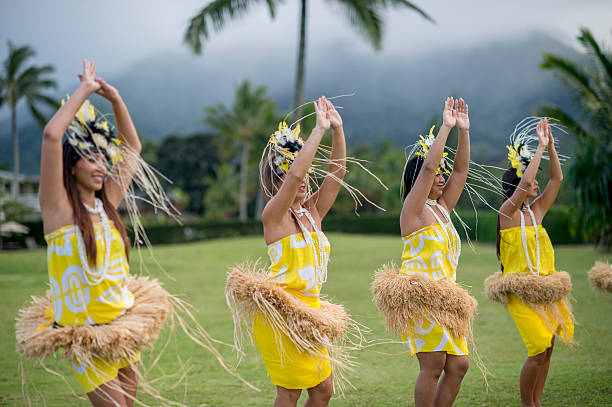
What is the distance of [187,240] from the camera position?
26516 mm

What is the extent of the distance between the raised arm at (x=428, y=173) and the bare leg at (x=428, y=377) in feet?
2.48

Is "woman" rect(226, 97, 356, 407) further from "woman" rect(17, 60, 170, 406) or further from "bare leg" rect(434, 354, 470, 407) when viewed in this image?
"bare leg" rect(434, 354, 470, 407)

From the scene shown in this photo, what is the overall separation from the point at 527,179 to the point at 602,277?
99 centimetres

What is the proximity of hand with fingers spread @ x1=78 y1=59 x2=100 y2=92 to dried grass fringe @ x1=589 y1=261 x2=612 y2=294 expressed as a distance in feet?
12.0

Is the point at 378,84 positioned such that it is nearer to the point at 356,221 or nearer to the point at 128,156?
the point at 356,221

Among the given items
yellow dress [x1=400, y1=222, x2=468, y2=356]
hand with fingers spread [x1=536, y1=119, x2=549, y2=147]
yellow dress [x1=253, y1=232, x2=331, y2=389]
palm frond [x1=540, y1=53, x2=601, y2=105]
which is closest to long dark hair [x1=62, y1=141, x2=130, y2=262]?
yellow dress [x1=253, y1=232, x2=331, y2=389]

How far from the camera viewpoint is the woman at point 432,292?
310 centimetres

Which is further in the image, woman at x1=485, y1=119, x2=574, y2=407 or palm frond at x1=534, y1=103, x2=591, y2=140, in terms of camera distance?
palm frond at x1=534, y1=103, x2=591, y2=140

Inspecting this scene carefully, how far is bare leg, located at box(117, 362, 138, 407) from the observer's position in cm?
255

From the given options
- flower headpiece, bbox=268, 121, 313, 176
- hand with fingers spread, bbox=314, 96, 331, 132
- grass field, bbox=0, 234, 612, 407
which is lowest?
grass field, bbox=0, 234, 612, 407

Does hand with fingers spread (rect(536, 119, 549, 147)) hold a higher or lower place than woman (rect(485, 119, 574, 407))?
higher

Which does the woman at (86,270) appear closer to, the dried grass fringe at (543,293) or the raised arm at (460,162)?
the raised arm at (460,162)

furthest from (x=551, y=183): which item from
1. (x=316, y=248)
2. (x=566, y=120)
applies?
(x=566, y=120)

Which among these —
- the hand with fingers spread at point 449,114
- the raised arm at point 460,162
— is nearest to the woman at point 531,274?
the raised arm at point 460,162
